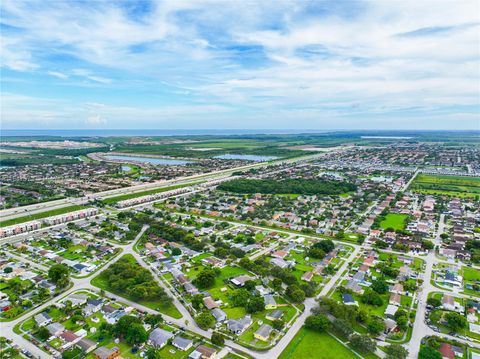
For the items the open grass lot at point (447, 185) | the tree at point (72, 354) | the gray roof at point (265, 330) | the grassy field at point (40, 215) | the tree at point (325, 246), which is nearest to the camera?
the tree at point (72, 354)

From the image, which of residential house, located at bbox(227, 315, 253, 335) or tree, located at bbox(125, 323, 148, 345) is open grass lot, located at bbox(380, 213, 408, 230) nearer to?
residential house, located at bbox(227, 315, 253, 335)

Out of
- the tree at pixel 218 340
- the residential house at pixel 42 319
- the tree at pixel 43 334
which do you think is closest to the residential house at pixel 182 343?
the tree at pixel 218 340

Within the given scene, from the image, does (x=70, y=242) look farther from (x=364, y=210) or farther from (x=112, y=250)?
(x=364, y=210)

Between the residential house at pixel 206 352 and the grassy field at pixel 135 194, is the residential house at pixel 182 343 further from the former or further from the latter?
the grassy field at pixel 135 194

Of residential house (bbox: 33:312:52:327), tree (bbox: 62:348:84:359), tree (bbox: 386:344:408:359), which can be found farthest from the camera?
residential house (bbox: 33:312:52:327)

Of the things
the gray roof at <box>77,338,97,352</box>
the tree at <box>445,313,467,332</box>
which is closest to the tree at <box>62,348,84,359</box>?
the gray roof at <box>77,338,97,352</box>

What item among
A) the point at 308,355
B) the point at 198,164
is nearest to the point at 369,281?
the point at 308,355
